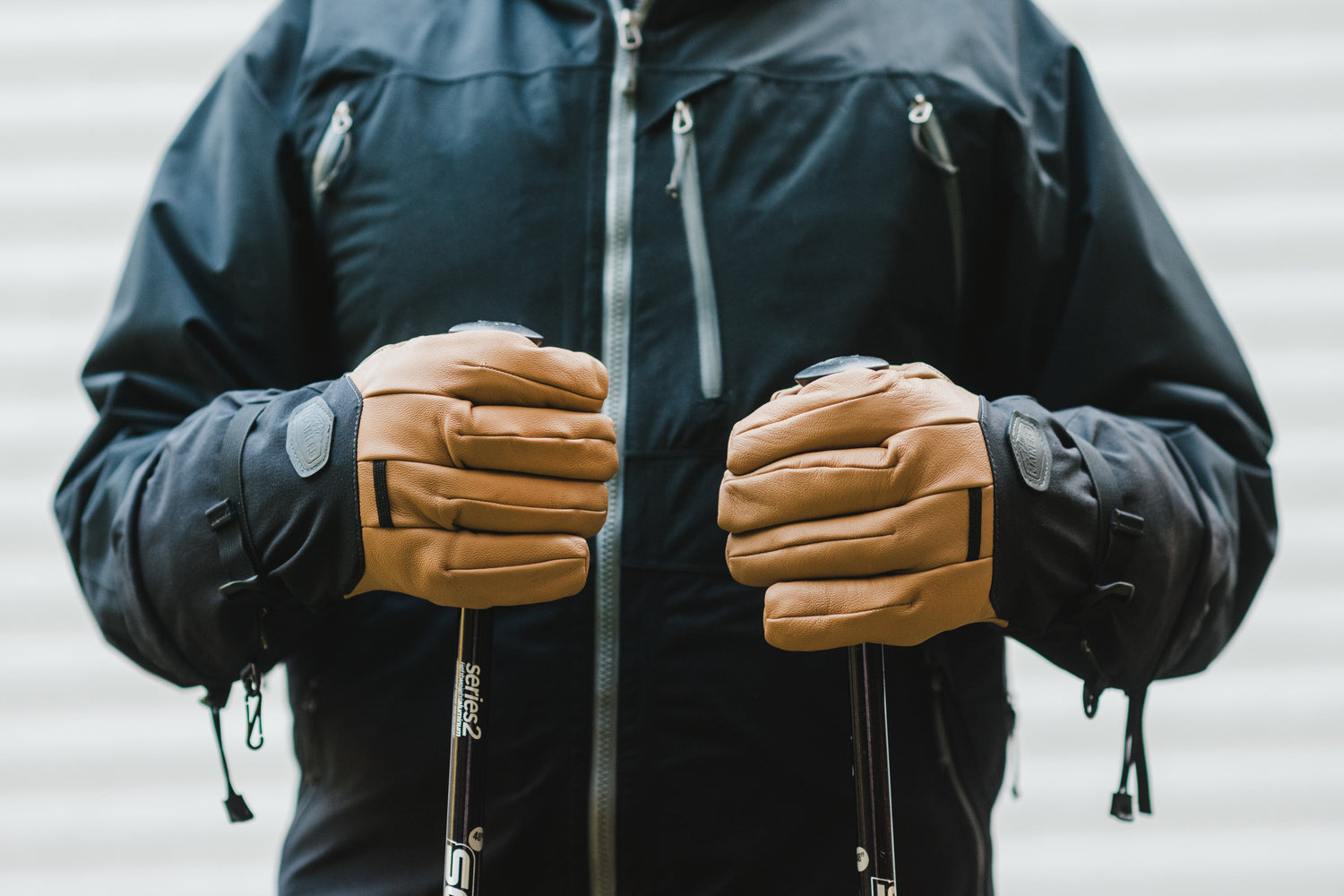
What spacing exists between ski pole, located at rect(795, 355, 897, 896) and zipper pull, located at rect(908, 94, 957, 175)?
276mm

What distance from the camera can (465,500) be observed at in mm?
849

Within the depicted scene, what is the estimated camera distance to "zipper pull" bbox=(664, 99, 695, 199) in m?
1.06

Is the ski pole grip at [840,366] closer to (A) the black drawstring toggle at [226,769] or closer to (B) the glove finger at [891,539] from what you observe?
(B) the glove finger at [891,539]

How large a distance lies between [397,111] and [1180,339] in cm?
83

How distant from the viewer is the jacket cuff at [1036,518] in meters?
0.86

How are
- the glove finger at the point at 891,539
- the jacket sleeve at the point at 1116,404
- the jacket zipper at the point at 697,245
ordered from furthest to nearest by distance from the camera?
→ the jacket zipper at the point at 697,245 → the jacket sleeve at the point at 1116,404 → the glove finger at the point at 891,539

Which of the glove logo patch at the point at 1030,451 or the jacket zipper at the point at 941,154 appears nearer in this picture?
the glove logo patch at the point at 1030,451

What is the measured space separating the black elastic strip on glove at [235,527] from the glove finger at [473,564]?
0.11 m

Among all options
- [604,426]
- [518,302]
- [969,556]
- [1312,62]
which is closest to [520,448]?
[604,426]

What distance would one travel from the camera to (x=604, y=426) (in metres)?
0.91

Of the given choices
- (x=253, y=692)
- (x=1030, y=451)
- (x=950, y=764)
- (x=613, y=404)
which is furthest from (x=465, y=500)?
(x=950, y=764)

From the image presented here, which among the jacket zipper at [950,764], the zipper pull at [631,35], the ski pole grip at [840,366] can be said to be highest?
the zipper pull at [631,35]

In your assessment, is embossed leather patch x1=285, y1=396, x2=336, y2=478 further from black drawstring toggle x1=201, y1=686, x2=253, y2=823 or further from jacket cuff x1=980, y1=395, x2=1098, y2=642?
jacket cuff x1=980, y1=395, x2=1098, y2=642

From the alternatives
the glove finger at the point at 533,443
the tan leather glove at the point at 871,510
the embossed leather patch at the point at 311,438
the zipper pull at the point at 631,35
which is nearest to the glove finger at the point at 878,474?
the tan leather glove at the point at 871,510
